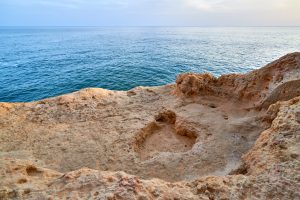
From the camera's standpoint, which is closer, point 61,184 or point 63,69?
point 61,184

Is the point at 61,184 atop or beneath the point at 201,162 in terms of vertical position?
atop

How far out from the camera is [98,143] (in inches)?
345

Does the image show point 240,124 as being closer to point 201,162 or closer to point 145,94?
point 201,162

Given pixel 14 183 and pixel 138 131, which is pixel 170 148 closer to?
pixel 138 131

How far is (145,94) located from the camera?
12.6 meters

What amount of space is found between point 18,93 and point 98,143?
66.3 feet

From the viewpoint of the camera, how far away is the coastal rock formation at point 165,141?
4516 millimetres

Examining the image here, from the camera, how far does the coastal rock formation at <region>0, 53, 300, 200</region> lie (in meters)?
4.52

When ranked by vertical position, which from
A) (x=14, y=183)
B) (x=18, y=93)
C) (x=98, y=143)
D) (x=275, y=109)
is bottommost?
(x=18, y=93)

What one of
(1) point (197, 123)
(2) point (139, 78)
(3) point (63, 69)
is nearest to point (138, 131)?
(1) point (197, 123)

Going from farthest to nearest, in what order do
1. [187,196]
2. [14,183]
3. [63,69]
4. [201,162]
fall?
[63,69] < [201,162] < [14,183] < [187,196]

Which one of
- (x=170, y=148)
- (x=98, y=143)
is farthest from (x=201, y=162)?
(x=98, y=143)

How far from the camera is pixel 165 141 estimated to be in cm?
948

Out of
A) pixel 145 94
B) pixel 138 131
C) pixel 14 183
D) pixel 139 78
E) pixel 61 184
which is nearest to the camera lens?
pixel 61 184
